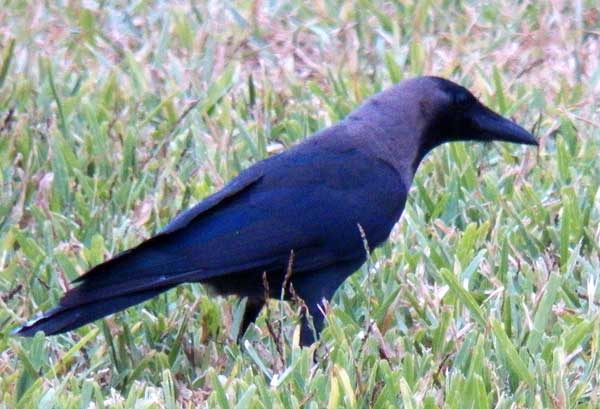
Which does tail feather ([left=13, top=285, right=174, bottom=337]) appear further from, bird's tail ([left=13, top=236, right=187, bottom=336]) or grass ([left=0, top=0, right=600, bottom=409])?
grass ([left=0, top=0, right=600, bottom=409])

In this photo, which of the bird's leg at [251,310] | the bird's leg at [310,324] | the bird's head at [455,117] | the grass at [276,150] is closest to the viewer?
the grass at [276,150]

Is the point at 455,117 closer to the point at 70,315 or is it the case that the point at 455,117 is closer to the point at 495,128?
the point at 495,128

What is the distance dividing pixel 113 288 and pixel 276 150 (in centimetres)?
183

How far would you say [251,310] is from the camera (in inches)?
190

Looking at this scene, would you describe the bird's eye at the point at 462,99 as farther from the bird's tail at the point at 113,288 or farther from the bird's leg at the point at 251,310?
the bird's tail at the point at 113,288

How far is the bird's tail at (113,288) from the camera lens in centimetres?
421

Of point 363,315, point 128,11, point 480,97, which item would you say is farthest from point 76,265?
point 128,11

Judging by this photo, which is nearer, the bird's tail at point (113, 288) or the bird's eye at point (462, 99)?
the bird's tail at point (113, 288)

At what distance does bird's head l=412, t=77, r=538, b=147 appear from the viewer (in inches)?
209

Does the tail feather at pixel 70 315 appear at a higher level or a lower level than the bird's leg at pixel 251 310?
higher

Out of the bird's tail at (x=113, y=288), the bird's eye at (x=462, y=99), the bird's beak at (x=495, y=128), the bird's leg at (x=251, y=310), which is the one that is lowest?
the bird's leg at (x=251, y=310)

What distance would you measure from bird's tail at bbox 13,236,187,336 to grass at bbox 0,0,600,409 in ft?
0.54

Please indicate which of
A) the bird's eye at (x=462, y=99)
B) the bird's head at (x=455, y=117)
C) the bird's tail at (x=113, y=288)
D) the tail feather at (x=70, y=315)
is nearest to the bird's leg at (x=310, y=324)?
the bird's tail at (x=113, y=288)

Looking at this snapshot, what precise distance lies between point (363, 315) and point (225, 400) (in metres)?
0.98
